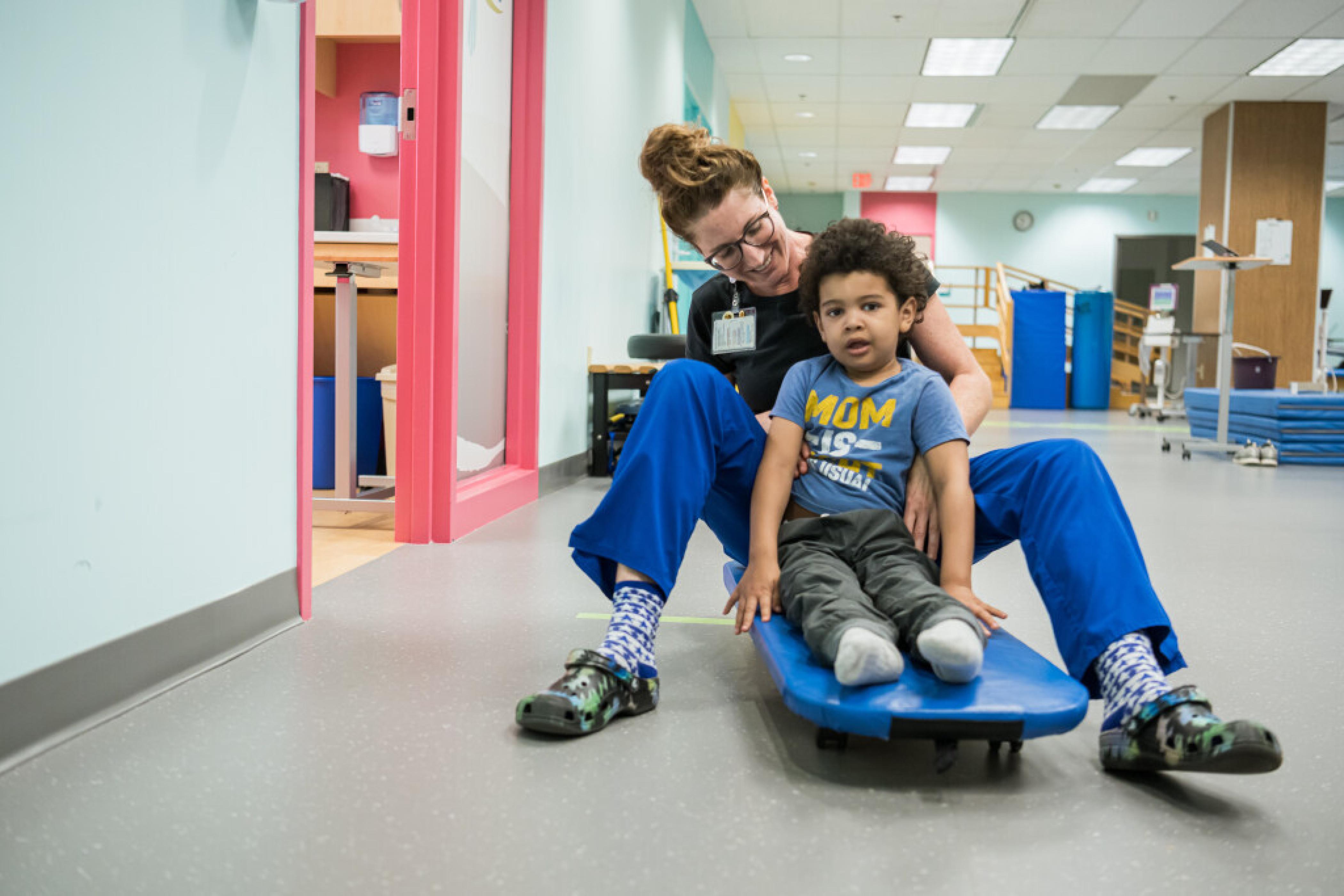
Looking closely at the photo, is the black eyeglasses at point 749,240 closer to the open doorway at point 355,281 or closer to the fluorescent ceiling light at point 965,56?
the open doorway at point 355,281

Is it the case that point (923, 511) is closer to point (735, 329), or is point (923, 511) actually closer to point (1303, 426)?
point (735, 329)

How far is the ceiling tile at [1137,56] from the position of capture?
283 inches

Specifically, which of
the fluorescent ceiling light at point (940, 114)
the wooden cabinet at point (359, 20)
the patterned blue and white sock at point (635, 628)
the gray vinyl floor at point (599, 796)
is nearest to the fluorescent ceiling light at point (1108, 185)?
the fluorescent ceiling light at point (940, 114)

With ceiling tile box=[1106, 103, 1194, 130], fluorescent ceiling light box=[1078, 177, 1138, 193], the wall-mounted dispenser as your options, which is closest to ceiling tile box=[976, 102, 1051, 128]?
ceiling tile box=[1106, 103, 1194, 130]

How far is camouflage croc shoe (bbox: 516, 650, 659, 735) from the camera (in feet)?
3.82

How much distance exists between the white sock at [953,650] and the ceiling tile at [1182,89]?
846 centimetres

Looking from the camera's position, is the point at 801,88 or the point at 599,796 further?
the point at 801,88

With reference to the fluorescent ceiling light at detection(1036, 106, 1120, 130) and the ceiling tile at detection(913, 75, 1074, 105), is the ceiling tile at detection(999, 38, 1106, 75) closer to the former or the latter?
the ceiling tile at detection(913, 75, 1074, 105)

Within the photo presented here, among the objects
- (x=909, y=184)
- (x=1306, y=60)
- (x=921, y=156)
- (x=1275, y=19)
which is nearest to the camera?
(x=1275, y=19)

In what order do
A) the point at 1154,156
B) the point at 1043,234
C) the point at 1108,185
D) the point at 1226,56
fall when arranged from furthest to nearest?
1. the point at 1043,234
2. the point at 1108,185
3. the point at 1154,156
4. the point at 1226,56

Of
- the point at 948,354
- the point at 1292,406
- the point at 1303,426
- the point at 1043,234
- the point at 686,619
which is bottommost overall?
the point at 686,619

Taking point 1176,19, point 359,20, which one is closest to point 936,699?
point 359,20

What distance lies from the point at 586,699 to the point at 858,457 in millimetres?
491

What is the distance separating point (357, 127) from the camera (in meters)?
4.34
